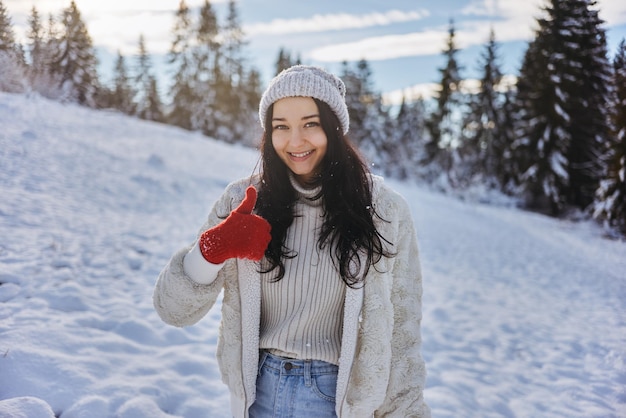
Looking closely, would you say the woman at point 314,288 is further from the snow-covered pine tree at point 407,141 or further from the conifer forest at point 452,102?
the snow-covered pine tree at point 407,141

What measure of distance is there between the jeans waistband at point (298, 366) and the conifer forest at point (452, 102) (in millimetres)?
1060

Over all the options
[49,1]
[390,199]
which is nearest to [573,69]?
[390,199]

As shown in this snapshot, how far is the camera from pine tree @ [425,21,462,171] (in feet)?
95.9

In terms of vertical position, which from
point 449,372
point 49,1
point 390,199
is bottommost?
point 449,372

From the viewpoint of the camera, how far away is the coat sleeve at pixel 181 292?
5.61 ft

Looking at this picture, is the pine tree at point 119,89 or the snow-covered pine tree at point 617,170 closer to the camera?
the snow-covered pine tree at point 617,170

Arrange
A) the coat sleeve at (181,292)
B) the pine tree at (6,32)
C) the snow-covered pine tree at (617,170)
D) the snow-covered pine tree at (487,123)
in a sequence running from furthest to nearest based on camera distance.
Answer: the snow-covered pine tree at (487,123) → the snow-covered pine tree at (617,170) → the pine tree at (6,32) → the coat sleeve at (181,292)

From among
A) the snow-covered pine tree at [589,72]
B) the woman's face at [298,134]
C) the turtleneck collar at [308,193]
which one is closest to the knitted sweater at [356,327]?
the turtleneck collar at [308,193]

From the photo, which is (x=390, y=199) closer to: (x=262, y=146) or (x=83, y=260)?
(x=262, y=146)

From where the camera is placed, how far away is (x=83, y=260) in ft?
15.8

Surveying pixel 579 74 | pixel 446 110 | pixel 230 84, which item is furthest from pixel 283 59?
pixel 579 74

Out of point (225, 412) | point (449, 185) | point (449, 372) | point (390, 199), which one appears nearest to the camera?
point (390, 199)

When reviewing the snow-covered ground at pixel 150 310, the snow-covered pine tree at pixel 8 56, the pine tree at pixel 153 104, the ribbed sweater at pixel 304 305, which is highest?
the pine tree at pixel 153 104

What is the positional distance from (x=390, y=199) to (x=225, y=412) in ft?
6.88
